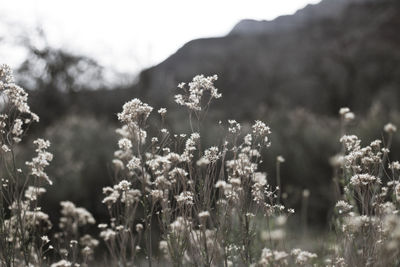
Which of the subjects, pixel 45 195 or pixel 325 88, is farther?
pixel 325 88

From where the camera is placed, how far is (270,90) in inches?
1001

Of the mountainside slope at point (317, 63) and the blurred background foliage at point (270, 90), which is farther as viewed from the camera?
the mountainside slope at point (317, 63)

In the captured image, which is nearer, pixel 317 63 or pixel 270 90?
pixel 317 63

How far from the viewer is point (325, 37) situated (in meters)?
27.1

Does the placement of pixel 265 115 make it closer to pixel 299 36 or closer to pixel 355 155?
pixel 355 155

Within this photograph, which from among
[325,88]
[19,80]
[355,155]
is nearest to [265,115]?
[19,80]

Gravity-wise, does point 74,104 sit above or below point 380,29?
below

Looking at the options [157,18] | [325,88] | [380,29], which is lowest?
[157,18]

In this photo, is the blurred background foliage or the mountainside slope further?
the mountainside slope

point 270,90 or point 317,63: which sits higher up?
point 317,63

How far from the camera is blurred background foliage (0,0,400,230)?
9.11m

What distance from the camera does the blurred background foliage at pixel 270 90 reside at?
911 cm

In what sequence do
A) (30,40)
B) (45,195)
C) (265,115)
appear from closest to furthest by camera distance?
(45,195)
(265,115)
(30,40)

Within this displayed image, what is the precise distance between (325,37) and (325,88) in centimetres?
507
